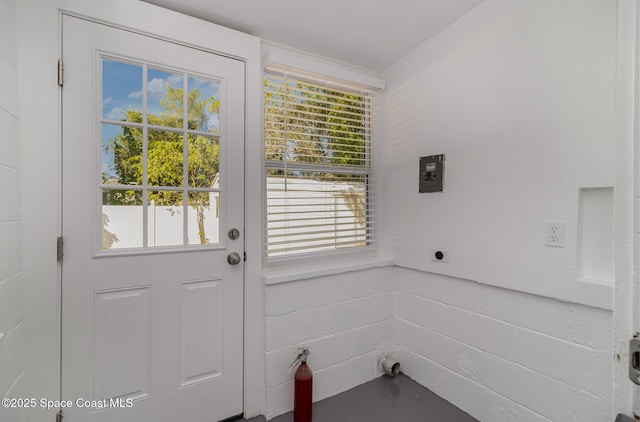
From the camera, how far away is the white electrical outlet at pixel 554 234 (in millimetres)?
1355

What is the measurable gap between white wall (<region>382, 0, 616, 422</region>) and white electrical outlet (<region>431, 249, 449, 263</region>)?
4 centimetres

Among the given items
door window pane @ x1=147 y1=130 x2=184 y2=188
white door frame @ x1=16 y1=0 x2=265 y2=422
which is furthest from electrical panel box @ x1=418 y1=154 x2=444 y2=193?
white door frame @ x1=16 y1=0 x2=265 y2=422

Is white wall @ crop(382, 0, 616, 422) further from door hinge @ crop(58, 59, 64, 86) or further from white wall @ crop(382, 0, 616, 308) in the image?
door hinge @ crop(58, 59, 64, 86)

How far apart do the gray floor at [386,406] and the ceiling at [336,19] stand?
2431mm

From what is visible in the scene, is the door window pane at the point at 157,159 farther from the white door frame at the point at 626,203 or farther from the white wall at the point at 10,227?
the white door frame at the point at 626,203

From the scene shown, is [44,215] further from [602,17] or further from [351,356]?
[602,17]

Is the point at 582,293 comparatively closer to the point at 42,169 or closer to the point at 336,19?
the point at 336,19

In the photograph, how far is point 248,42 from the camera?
181 cm

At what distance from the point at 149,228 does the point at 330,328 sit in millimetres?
1318

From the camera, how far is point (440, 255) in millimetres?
1918

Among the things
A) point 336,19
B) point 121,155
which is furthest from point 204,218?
point 336,19

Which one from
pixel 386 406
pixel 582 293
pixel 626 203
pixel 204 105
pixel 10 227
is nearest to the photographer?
pixel 626 203

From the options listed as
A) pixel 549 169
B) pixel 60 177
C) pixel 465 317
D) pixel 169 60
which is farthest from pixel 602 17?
pixel 60 177

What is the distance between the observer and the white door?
1.40 m
